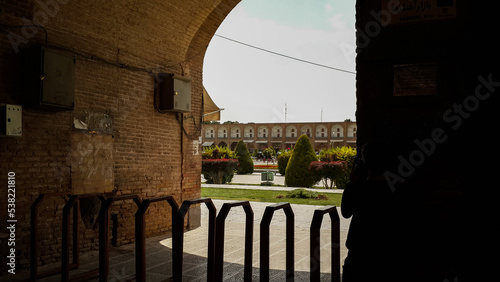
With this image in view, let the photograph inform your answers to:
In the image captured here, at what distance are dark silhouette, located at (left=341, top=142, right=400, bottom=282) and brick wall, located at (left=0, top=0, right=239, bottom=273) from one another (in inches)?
167

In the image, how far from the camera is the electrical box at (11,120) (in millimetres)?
4672

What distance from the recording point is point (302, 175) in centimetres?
1762

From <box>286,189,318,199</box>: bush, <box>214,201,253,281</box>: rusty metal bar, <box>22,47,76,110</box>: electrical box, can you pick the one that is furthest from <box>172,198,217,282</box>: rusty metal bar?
<box>286,189,318,199</box>: bush

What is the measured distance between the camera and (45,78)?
5.02 metres

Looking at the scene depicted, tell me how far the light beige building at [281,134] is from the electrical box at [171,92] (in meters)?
57.2

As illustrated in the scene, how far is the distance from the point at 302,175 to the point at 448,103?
15.5m

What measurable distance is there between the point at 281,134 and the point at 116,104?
2484 inches

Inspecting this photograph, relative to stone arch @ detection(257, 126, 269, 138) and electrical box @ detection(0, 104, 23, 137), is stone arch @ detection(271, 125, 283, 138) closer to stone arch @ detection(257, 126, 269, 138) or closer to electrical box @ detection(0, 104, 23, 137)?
stone arch @ detection(257, 126, 269, 138)

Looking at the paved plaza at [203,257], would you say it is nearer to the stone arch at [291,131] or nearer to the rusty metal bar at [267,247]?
the rusty metal bar at [267,247]

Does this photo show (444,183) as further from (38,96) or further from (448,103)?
(38,96)

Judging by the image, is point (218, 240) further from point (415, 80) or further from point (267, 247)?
point (415, 80)

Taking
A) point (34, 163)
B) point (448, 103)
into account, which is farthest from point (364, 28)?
point (34, 163)

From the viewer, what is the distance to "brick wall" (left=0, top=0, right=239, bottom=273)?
4.95m

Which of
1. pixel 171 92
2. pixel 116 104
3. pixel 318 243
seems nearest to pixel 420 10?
pixel 318 243
